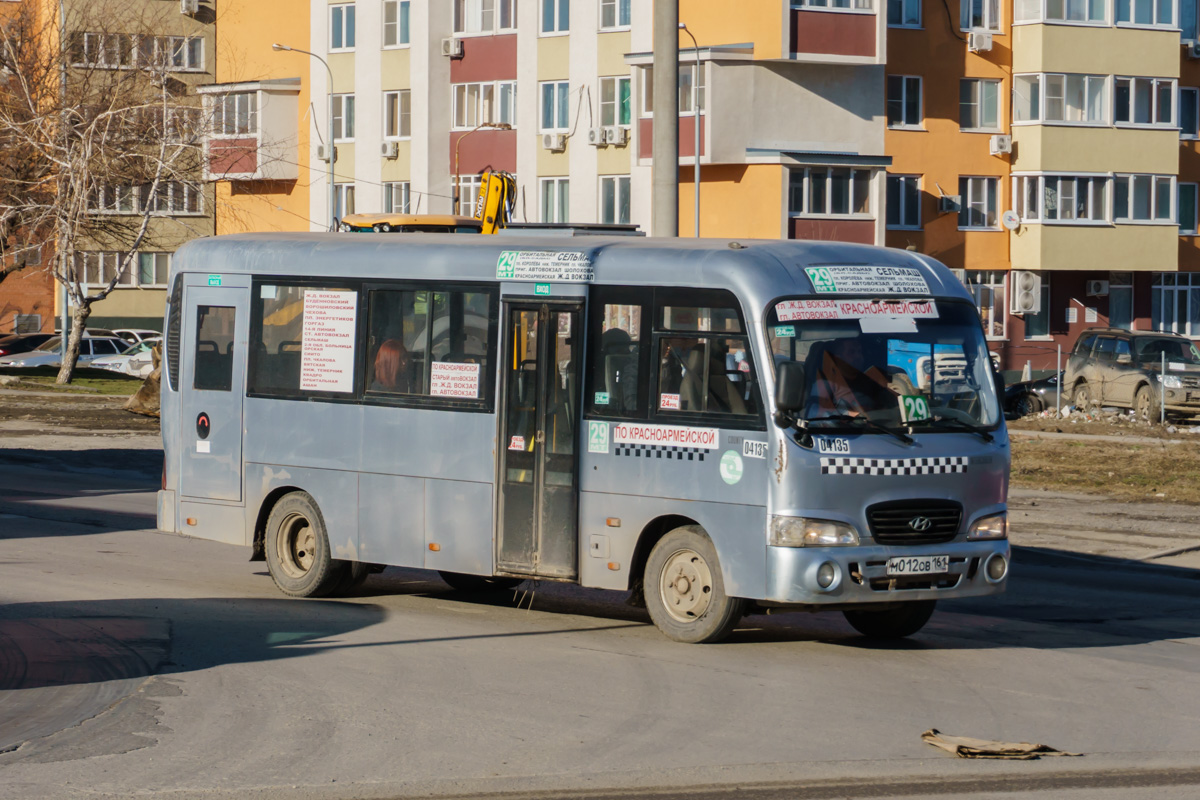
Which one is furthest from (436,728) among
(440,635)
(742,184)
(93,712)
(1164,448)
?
(742,184)

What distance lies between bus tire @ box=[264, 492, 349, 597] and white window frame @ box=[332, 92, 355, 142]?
162 feet

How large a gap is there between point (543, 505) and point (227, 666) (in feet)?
8.05

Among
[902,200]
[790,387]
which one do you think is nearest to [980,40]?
[902,200]

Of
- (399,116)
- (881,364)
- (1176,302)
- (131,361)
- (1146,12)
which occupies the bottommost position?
(881,364)

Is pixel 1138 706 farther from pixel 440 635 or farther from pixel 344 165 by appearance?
pixel 344 165

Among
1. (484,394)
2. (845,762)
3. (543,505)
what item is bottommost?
(845,762)

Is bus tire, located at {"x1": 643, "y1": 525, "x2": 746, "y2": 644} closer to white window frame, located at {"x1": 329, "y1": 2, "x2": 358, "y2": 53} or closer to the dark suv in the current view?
the dark suv

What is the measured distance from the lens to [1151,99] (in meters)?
54.2

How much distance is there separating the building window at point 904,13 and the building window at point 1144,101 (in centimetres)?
662

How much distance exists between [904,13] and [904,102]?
2668 mm

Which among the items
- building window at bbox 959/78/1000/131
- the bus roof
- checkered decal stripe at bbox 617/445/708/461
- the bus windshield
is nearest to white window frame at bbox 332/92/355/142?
building window at bbox 959/78/1000/131

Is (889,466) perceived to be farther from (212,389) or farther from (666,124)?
(666,124)

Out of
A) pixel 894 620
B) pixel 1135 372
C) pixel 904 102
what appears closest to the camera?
pixel 894 620

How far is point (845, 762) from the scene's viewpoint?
7.98 metres
